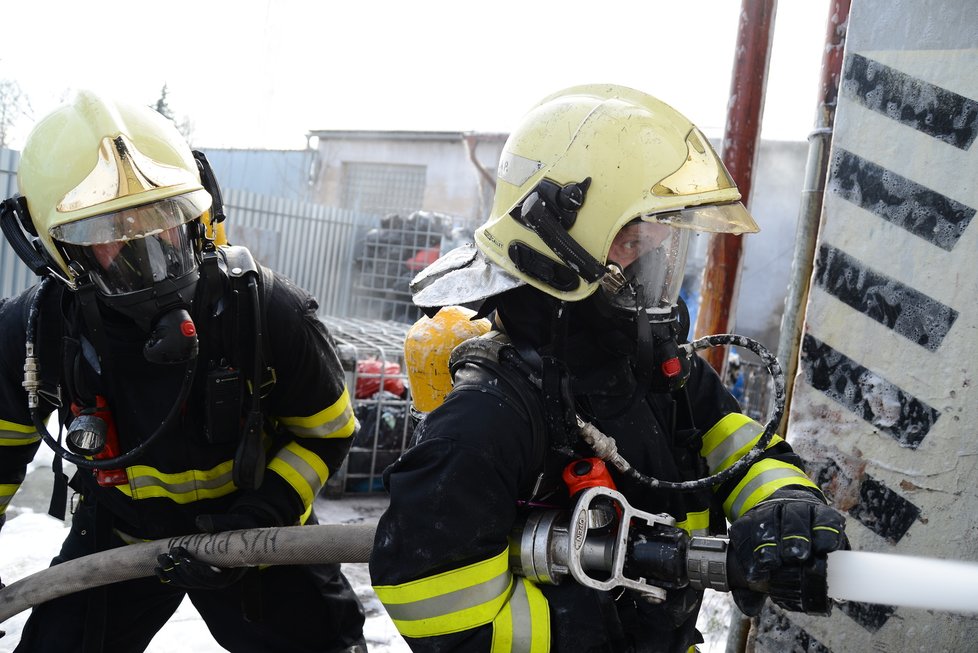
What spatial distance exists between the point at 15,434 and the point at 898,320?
8.76ft

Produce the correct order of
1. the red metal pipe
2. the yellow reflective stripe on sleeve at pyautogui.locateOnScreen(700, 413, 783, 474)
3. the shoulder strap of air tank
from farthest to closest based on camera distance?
the red metal pipe
the shoulder strap of air tank
the yellow reflective stripe on sleeve at pyautogui.locateOnScreen(700, 413, 783, 474)

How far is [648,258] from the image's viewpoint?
1.79 m

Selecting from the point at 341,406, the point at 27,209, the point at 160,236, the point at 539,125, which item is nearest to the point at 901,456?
the point at 539,125

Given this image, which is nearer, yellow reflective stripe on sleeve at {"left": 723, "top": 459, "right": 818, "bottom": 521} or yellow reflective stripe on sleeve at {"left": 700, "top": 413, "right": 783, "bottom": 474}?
yellow reflective stripe on sleeve at {"left": 723, "top": 459, "right": 818, "bottom": 521}

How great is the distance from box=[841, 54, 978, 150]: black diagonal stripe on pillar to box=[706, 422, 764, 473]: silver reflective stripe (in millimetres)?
1016

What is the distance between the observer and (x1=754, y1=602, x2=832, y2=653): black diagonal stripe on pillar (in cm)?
245

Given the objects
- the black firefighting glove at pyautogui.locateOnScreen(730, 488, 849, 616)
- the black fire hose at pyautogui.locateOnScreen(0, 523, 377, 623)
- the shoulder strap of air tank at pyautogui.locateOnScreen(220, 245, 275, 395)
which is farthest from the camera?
the shoulder strap of air tank at pyautogui.locateOnScreen(220, 245, 275, 395)

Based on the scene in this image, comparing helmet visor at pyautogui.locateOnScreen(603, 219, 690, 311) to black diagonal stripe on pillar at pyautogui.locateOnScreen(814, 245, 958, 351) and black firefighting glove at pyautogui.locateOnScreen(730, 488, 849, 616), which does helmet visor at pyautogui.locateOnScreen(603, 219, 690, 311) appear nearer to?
black firefighting glove at pyautogui.locateOnScreen(730, 488, 849, 616)

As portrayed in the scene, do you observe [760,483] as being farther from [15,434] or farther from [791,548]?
[15,434]

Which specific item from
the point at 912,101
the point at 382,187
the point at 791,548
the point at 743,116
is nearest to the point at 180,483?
the point at 791,548

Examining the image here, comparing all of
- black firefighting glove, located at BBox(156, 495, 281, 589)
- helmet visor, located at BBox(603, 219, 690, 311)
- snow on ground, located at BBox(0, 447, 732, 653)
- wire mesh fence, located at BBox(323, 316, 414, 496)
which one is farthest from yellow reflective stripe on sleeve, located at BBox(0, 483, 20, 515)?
wire mesh fence, located at BBox(323, 316, 414, 496)

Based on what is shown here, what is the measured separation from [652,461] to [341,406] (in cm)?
124

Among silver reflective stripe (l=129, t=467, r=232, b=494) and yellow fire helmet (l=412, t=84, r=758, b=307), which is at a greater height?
yellow fire helmet (l=412, t=84, r=758, b=307)

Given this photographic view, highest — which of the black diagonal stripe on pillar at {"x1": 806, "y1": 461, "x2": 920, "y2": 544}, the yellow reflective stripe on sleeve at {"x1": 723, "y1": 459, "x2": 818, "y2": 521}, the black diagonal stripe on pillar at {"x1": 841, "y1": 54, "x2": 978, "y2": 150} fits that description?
the black diagonal stripe on pillar at {"x1": 841, "y1": 54, "x2": 978, "y2": 150}
